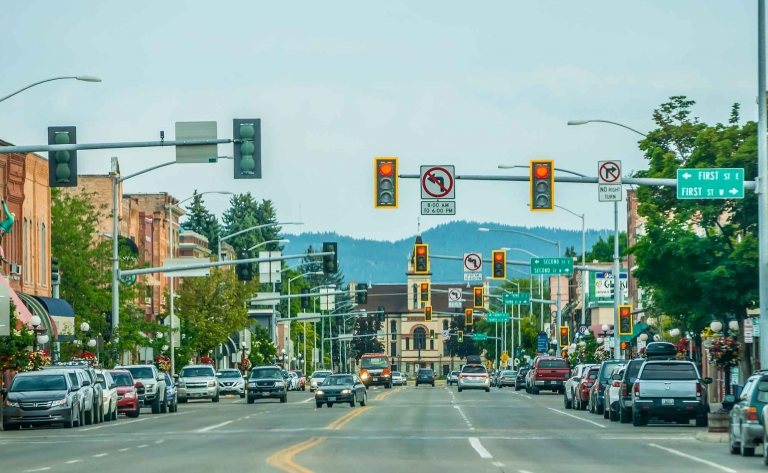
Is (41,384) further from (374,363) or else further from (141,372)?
(374,363)

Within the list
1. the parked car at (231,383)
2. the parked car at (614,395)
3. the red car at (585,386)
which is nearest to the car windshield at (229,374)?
the parked car at (231,383)

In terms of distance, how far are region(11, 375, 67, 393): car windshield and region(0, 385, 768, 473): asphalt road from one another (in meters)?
1.15

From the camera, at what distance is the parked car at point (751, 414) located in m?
22.7

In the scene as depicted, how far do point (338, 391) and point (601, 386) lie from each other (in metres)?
12.6

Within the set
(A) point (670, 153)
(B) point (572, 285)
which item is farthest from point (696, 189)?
(B) point (572, 285)

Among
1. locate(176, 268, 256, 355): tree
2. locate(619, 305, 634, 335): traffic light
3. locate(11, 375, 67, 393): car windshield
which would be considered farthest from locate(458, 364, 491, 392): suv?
locate(11, 375, 67, 393): car windshield

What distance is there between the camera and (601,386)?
44.9 m

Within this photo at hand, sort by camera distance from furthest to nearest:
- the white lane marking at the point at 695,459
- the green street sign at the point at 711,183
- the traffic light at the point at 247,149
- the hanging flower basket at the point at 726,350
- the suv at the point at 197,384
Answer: the suv at the point at 197,384, the hanging flower basket at the point at 726,350, the green street sign at the point at 711,183, the traffic light at the point at 247,149, the white lane marking at the point at 695,459

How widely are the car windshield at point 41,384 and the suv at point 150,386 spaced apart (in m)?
12.2

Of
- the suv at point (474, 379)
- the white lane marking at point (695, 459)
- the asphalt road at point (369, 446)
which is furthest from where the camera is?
the suv at point (474, 379)

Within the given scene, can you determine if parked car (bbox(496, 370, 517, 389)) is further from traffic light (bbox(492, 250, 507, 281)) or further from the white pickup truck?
the white pickup truck

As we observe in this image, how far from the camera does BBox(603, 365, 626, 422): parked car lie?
39688 mm

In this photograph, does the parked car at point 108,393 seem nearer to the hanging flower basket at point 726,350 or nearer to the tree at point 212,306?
the hanging flower basket at point 726,350

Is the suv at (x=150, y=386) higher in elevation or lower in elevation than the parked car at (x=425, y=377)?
higher
